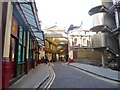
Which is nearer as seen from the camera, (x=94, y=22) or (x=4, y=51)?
(x=4, y=51)

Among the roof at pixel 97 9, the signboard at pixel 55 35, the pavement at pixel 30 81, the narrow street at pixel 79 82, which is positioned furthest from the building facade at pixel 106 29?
the signboard at pixel 55 35

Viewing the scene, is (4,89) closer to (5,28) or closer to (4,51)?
(4,51)

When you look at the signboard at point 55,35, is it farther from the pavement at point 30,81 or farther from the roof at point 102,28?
the pavement at point 30,81

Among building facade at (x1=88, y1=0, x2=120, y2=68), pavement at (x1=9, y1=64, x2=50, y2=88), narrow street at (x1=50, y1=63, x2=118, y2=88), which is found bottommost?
narrow street at (x1=50, y1=63, x2=118, y2=88)

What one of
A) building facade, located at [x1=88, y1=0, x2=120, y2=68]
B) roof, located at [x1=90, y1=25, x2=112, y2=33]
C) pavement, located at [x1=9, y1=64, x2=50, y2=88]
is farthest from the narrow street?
roof, located at [x1=90, y1=25, x2=112, y2=33]

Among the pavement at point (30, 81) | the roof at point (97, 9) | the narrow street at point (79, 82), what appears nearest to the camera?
the pavement at point (30, 81)

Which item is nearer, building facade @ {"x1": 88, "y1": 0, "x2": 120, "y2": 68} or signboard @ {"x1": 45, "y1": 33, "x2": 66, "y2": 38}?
building facade @ {"x1": 88, "y1": 0, "x2": 120, "y2": 68}

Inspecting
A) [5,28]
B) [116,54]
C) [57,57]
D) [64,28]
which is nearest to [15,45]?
[5,28]

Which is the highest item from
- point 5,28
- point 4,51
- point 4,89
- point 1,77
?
point 5,28

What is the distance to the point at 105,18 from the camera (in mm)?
39625

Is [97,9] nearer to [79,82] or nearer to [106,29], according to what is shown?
[106,29]

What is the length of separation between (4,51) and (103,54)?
3525cm

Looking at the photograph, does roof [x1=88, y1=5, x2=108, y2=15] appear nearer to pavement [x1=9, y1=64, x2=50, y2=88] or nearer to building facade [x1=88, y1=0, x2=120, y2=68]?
building facade [x1=88, y1=0, x2=120, y2=68]

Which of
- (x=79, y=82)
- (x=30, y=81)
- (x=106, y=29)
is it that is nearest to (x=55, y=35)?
(x=106, y=29)
